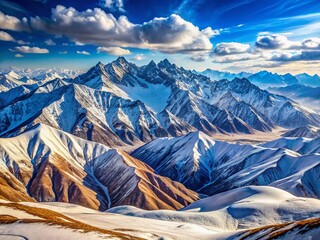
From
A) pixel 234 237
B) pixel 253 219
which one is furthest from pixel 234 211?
pixel 234 237

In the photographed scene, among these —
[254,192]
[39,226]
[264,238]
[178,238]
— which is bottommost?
[254,192]

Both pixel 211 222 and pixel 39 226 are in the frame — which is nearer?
pixel 39 226

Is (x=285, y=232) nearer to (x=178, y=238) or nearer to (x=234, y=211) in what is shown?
(x=178, y=238)

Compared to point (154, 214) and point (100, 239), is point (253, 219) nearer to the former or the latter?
point (154, 214)

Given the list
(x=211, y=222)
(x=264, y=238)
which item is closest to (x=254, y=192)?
(x=211, y=222)

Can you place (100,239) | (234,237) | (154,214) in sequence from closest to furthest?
(100,239)
(234,237)
(154,214)

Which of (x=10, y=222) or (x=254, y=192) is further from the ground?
(x=10, y=222)

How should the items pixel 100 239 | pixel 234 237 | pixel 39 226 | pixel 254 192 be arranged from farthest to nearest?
pixel 254 192
pixel 234 237
pixel 39 226
pixel 100 239

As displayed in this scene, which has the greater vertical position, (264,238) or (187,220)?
(264,238)

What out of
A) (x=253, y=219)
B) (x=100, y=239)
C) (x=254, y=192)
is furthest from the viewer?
(x=254, y=192)
